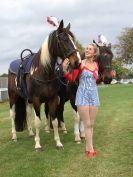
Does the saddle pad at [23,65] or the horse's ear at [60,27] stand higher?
the horse's ear at [60,27]

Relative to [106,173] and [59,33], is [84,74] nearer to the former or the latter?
[59,33]

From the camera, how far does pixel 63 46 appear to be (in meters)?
7.45

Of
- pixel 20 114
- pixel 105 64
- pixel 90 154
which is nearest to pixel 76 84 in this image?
pixel 105 64

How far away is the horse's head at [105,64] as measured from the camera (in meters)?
7.84

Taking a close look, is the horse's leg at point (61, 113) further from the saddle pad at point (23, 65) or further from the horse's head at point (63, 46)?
the horse's head at point (63, 46)

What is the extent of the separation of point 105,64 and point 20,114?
118 inches

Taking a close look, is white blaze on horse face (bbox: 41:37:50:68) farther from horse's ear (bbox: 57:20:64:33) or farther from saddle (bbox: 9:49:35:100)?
saddle (bbox: 9:49:35:100)

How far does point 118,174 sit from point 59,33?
279cm

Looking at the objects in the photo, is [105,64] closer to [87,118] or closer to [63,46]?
[63,46]

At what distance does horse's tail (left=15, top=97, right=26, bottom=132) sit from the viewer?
10055 mm

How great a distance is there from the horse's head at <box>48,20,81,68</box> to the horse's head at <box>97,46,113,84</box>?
80 centimetres

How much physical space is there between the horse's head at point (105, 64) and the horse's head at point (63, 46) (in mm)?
804

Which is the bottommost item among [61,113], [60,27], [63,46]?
[61,113]

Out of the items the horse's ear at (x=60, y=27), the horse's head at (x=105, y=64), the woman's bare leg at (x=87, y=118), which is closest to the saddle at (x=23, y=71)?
the horse's ear at (x=60, y=27)
